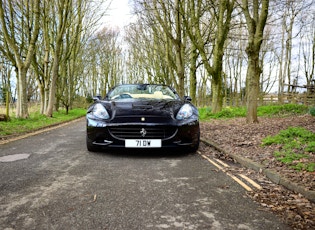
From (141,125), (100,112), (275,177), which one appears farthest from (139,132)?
(275,177)

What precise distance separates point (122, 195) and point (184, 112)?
2.48m

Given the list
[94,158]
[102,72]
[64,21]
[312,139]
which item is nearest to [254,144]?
[312,139]

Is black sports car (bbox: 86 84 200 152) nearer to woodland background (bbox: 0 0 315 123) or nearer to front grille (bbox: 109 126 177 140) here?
front grille (bbox: 109 126 177 140)

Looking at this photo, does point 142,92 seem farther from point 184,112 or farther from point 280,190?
point 280,190

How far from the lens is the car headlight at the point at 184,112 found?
4905 mm

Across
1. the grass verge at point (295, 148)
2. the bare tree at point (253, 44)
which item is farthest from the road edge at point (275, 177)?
A: the bare tree at point (253, 44)

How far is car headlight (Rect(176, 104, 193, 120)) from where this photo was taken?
4.90m

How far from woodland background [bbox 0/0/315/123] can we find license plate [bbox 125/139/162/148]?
215 inches

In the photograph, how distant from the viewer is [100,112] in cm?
495

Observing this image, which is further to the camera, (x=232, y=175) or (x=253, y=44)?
(x=253, y=44)

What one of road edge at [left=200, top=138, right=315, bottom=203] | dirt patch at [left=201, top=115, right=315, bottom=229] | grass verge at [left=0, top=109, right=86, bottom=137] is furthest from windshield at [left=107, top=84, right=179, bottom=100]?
grass verge at [left=0, top=109, right=86, bottom=137]

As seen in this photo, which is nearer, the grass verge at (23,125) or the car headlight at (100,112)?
the car headlight at (100,112)

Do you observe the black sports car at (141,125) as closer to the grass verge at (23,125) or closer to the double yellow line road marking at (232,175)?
the double yellow line road marking at (232,175)

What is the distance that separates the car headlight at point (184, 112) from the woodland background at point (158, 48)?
4582mm
